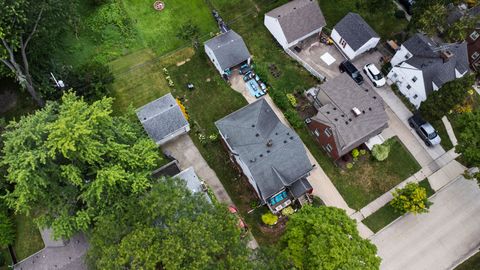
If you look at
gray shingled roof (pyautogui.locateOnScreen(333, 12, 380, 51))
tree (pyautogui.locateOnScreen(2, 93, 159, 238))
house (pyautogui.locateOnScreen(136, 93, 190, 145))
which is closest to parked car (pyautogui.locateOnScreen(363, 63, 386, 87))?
gray shingled roof (pyautogui.locateOnScreen(333, 12, 380, 51))

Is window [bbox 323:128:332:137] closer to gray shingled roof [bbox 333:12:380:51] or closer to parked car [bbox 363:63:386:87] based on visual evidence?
parked car [bbox 363:63:386:87]

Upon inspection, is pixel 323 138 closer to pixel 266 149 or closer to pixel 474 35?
pixel 266 149

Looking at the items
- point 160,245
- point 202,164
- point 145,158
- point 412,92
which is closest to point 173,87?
point 202,164

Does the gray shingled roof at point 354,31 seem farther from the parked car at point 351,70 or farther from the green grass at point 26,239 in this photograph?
the green grass at point 26,239

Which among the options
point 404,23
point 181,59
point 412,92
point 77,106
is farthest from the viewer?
point 404,23

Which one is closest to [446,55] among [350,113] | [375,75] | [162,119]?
[375,75]

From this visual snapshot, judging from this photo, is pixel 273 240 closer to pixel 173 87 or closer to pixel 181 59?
pixel 173 87
